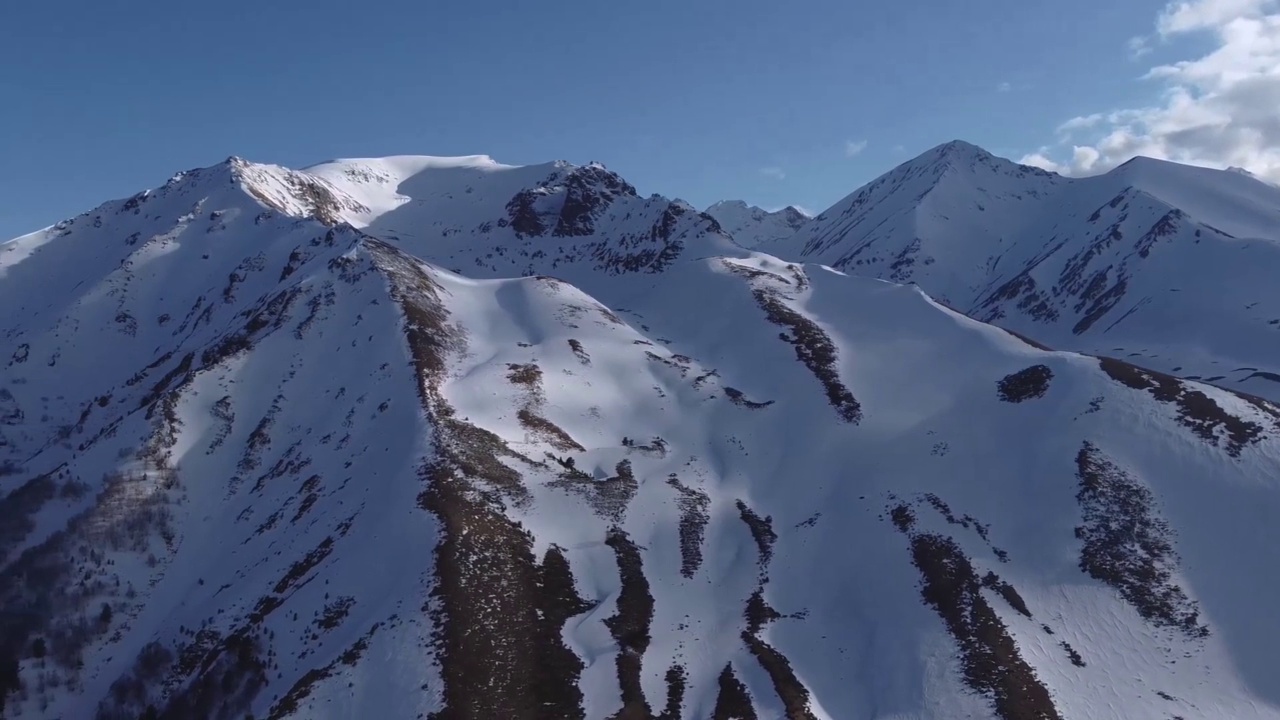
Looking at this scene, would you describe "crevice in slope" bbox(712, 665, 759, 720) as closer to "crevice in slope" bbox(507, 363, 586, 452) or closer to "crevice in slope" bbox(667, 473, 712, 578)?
"crevice in slope" bbox(667, 473, 712, 578)

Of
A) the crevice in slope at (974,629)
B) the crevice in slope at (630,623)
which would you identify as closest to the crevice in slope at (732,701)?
the crevice in slope at (630,623)

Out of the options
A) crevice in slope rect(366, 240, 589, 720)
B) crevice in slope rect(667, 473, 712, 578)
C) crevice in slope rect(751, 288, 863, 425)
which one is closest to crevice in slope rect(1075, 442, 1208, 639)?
crevice in slope rect(751, 288, 863, 425)

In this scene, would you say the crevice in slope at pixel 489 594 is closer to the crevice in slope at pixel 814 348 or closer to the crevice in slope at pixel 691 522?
the crevice in slope at pixel 691 522

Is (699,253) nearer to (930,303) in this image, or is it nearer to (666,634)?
(930,303)

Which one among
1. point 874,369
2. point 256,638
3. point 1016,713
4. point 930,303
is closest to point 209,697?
point 256,638

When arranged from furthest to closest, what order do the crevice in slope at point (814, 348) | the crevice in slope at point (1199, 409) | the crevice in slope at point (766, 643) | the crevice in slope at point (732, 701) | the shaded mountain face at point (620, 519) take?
the crevice in slope at point (814, 348) < the crevice in slope at point (1199, 409) < the shaded mountain face at point (620, 519) < the crevice in slope at point (766, 643) < the crevice in slope at point (732, 701)

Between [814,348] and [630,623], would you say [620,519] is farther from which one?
[814,348]

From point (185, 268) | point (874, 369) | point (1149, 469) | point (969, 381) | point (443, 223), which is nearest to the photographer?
point (1149, 469)

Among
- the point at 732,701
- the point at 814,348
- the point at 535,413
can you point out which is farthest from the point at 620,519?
the point at 814,348
